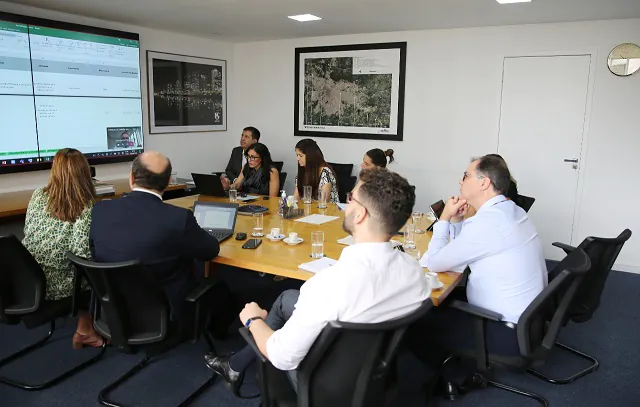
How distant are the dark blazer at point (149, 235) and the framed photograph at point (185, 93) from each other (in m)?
3.66

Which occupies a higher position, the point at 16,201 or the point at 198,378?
the point at 16,201

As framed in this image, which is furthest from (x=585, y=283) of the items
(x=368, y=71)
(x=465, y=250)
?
(x=368, y=71)

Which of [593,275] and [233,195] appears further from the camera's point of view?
[233,195]

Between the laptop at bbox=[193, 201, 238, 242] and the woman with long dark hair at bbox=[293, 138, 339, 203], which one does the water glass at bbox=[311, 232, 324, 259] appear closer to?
the laptop at bbox=[193, 201, 238, 242]

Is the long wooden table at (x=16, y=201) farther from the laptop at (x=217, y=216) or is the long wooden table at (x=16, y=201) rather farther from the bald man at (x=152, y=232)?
the bald man at (x=152, y=232)

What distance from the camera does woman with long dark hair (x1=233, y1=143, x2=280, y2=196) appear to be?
491 centimetres

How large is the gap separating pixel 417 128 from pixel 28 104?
158 inches

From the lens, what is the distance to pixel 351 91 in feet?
20.4

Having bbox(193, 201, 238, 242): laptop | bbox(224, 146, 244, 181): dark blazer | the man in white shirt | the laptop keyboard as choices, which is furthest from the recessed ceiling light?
the man in white shirt

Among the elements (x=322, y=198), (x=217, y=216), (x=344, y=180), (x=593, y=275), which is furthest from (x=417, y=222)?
(x=344, y=180)

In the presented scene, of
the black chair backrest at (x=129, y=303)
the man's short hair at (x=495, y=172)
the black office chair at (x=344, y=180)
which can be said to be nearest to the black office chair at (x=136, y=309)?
the black chair backrest at (x=129, y=303)

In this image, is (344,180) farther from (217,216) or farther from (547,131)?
(217,216)

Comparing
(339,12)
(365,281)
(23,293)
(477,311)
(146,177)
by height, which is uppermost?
(339,12)

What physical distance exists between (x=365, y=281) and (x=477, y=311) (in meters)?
0.85
